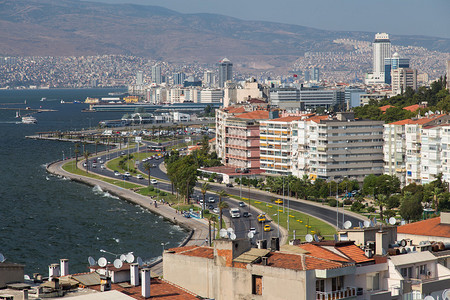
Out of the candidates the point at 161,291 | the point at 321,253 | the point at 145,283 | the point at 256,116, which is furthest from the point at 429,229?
the point at 256,116

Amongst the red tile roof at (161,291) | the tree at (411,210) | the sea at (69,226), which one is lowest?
the sea at (69,226)

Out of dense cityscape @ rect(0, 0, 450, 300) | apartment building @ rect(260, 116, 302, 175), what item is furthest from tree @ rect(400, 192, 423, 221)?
apartment building @ rect(260, 116, 302, 175)

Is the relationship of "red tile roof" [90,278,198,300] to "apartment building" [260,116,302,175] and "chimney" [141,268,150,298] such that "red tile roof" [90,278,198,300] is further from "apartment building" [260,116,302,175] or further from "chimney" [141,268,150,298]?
"apartment building" [260,116,302,175]

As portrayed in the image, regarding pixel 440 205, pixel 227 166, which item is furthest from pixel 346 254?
pixel 227 166

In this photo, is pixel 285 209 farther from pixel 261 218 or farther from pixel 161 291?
pixel 161 291

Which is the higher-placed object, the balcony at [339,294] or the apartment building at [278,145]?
the balcony at [339,294]

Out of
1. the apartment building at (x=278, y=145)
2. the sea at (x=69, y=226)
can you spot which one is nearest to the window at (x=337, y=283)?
the sea at (x=69, y=226)

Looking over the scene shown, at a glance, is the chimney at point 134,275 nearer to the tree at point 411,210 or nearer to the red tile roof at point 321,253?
the red tile roof at point 321,253
